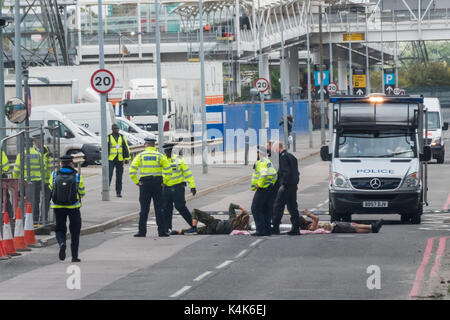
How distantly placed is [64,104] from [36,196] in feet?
83.4

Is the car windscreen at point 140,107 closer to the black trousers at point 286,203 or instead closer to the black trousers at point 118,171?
the black trousers at point 118,171

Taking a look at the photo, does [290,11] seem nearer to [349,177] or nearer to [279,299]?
[349,177]

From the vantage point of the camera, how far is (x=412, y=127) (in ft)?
80.1

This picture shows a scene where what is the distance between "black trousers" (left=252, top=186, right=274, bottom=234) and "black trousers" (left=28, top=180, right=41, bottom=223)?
446 cm

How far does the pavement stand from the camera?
997 inches

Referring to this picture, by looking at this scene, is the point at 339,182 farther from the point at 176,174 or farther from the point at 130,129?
the point at 130,129

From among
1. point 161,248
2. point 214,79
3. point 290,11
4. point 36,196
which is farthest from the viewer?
point 290,11

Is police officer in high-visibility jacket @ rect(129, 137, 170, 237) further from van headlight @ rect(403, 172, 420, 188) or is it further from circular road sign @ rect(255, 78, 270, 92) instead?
circular road sign @ rect(255, 78, 270, 92)

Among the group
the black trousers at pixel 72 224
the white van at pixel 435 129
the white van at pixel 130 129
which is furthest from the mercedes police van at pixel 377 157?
the white van at pixel 130 129

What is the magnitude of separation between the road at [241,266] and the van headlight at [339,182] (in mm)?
1260

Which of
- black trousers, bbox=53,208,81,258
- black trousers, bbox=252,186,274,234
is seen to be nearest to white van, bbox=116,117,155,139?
black trousers, bbox=252,186,274,234

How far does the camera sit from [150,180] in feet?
73.5

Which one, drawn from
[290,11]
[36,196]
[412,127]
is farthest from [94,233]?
[290,11]

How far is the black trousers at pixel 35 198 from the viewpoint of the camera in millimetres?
22719
